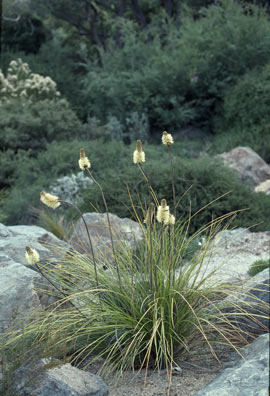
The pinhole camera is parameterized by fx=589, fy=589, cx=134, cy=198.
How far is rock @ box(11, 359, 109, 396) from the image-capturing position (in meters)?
3.04

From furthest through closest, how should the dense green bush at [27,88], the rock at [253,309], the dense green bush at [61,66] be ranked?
the dense green bush at [61,66] < the dense green bush at [27,88] < the rock at [253,309]

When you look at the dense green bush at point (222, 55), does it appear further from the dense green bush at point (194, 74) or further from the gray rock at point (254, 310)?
the gray rock at point (254, 310)

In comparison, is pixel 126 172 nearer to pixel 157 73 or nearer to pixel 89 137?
pixel 89 137

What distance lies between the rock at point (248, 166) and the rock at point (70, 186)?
7.77 ft

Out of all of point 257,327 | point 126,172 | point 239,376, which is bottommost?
point 126,172

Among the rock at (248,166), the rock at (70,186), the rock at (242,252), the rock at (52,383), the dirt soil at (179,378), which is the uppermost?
the rock at (52,383)

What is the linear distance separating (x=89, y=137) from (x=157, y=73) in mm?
2559

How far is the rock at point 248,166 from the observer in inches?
371

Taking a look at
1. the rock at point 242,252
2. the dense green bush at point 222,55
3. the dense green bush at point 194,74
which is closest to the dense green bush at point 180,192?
the rock at point 242,252

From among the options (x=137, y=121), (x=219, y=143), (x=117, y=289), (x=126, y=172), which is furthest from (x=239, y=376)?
(x=137, y=121)

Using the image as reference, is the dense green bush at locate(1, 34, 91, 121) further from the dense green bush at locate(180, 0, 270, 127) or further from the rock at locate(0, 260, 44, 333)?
the rock at locate(0, 260, 44, 333)

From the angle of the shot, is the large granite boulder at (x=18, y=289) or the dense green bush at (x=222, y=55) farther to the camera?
the dense green bush at (x=222, y=55)

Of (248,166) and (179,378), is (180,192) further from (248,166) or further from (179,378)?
(179,378)

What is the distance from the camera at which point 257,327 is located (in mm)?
3906
